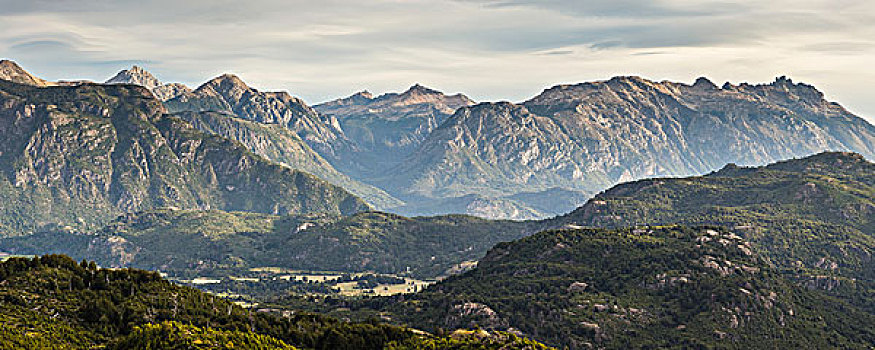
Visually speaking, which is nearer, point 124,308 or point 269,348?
point 269,348

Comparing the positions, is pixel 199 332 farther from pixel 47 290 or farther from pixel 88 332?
pixel 47 290

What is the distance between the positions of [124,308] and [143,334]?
131 ft

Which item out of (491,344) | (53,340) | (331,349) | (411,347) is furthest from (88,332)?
(491,344)

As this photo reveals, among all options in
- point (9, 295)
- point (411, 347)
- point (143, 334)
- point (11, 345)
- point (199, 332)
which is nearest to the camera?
point (11, 345)

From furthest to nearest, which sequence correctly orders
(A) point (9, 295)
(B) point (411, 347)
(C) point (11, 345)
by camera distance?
(B) point (411, 347) → (A) point (9, 295) → (C) point (11, 345)

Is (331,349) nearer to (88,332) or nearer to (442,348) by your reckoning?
(442,348)

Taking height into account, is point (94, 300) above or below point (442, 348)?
above

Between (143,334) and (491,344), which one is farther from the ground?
A: (143,334)

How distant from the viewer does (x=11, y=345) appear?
14888cm

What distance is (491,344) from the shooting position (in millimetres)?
198875

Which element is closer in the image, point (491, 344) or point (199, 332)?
point (199, 332)

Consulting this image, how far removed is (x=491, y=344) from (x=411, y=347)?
19.1 m

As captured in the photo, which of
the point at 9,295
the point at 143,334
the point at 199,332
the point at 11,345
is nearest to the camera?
the point at 11,345

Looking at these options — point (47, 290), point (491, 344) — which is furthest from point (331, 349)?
point (47, 290)
